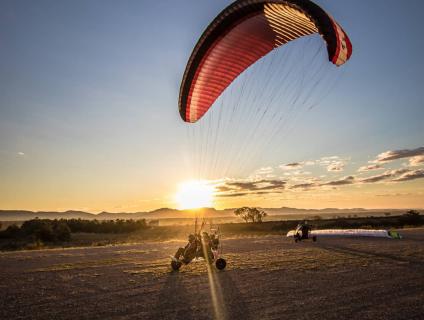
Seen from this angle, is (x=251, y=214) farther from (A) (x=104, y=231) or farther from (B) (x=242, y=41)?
(B) (x=242, y=41)

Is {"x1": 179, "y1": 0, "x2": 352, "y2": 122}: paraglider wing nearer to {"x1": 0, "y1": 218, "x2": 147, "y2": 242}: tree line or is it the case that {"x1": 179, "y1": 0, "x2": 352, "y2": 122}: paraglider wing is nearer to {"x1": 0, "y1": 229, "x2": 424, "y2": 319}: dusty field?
{"x1": 0, "y1": 229, "x2": 424, "y2": 319}: dusty field

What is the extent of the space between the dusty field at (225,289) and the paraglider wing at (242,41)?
5.97 m

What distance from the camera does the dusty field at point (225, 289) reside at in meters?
7.25

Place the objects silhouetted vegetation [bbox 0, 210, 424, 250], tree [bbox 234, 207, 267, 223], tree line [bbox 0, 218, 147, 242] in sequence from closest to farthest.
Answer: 1. silhouetted vegetation [bbox 0, 210, 424, 250]
2. tree line [bbox 0, 218, 147, 242]
3. tree [bbox 234, 207, 267, 223]

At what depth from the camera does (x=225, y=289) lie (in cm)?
927

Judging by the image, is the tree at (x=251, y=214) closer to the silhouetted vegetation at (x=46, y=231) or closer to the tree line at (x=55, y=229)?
A: the tree line at (x=55, y=229)

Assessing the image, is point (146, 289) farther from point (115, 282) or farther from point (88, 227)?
point (88, 227)

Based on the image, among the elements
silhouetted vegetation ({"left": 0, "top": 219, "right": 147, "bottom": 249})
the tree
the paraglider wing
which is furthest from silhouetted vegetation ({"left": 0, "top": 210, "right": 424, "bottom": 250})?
the paraglider wing

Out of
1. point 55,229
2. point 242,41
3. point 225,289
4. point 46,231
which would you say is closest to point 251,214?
point 55,229

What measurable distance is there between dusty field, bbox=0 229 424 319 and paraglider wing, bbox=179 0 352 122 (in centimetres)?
597

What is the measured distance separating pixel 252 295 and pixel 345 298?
2170mm

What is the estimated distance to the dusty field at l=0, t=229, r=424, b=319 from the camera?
7.25 m

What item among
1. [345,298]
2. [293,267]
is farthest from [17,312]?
[293,267]

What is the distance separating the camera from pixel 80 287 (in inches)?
392
